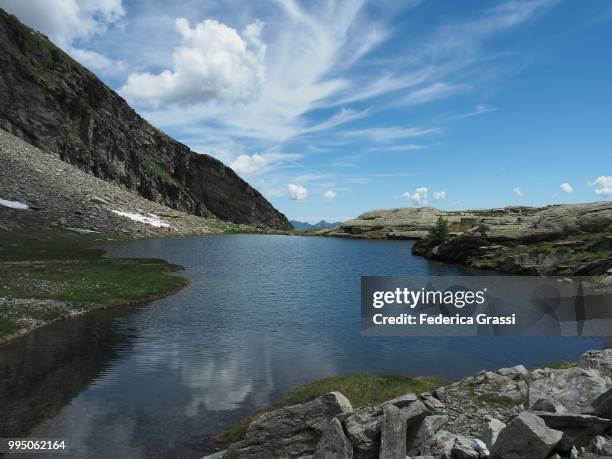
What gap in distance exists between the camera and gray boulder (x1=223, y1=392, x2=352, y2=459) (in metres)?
15.2

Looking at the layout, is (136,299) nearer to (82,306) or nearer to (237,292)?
(82,306)

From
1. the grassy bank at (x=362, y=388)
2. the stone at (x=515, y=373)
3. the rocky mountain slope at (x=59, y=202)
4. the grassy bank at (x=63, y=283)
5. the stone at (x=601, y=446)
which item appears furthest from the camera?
the rocky mountain slope at (x=59, y=202)

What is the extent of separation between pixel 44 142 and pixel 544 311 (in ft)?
630

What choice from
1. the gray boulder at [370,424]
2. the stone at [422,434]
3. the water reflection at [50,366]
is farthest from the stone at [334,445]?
the water reflection at [50,366]

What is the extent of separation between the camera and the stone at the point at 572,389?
1534 cm

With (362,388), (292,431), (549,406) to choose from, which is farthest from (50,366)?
(549,406)

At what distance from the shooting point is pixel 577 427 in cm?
1224

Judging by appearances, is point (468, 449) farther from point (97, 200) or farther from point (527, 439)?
point (97, 200)

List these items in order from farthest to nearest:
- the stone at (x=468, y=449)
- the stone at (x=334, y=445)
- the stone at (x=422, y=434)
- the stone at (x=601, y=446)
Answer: the stone at (x=422, y=434) → the stone at (x=334, y=445) → the stone at (x=468, y=449) → the stone at (x=601, y=446)

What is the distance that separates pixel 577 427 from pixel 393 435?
5317 mm

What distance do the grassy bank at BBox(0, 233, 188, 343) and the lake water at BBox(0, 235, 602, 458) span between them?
6.39ft

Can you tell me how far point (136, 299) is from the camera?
150 feet

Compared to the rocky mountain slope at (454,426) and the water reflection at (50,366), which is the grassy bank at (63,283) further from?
the rocky mountain slope at (454,426)

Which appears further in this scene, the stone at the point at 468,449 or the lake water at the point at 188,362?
the lake water at the point at 188,362
